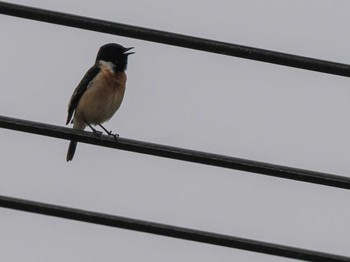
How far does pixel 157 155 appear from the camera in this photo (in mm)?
4945

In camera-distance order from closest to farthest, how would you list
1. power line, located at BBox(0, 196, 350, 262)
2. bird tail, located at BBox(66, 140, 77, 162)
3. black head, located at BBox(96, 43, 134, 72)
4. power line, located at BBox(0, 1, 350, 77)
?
1. power line, located at BBox(0, 1, 350, 77)
2. power line, located at BBox(0, 196, 350, 262)
3. black head, located at BBox(96, 43, 134, 72)
4. bird tail, located at BBox(66, 140, 77, 162)

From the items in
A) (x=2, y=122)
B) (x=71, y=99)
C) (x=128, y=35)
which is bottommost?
(x=71, y=99)

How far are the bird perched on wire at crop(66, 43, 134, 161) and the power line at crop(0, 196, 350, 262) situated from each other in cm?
434

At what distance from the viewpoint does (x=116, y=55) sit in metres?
9.85

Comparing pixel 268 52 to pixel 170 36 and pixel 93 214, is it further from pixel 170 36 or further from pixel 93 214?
pixel 93 214

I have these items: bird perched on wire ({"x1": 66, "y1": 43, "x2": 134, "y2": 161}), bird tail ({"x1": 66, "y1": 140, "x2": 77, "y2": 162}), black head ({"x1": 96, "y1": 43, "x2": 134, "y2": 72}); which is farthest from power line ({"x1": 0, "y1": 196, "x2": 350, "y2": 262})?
bird tail ({"x1": 66, "y1": 140, "x2": 77, "y2": 162})

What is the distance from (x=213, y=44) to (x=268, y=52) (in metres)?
0.27

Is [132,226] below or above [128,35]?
below

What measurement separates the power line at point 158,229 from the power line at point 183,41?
91 centimetres

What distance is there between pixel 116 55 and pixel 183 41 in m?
5.06

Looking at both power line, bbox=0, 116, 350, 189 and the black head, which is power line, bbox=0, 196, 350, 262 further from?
the black head

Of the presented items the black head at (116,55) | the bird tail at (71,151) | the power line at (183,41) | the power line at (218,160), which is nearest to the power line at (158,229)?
the power line at (218,160)

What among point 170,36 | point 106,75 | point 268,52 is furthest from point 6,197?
point 106,75

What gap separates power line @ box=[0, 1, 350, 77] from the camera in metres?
4.82
